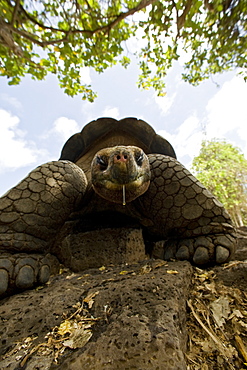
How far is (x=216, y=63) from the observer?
4457 millimetres

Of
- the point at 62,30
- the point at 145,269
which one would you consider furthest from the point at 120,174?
the point at 62,30

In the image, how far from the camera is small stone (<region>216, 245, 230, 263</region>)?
144cm

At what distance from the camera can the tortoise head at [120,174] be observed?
140cm

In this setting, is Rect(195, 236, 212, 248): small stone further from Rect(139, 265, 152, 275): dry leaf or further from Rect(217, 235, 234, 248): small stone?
Rect(139, 265, 152, 275): dry leaf

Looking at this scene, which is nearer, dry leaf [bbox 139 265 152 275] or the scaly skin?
dry leaf [bbox 139 265 152 275]

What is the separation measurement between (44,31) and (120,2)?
1442mm

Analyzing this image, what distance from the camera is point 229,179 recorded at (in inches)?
376

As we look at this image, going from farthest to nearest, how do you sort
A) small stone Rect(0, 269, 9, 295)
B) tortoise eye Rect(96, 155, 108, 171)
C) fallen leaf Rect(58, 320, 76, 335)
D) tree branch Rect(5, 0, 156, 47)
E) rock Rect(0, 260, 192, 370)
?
tree branch Rect(5, 0, 156, 47) < tortoise eye Rect(96, 155, 108, 171) < small stone Rect(0, 269, 9, 295) < fallen leaf Rect(58, 320, 76, 335) < rock Rect(0, 260, 192, 370)

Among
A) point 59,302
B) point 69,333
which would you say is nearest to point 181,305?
point 69,333

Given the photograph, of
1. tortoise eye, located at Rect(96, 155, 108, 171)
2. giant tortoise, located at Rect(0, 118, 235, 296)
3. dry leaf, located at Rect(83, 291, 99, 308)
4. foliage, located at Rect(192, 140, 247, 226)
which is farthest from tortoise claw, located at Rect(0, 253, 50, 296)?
foliage, located at Rect(192, 140, 247, 226)

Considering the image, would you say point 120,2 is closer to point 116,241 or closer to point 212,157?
point 116,241

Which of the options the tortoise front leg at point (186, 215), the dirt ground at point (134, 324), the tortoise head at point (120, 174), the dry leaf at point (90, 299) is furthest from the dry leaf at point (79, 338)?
the tortoise front leg at point (186, 215)

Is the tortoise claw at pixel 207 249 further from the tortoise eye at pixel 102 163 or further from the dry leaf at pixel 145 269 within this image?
the tortoise eye at pixel 102 163

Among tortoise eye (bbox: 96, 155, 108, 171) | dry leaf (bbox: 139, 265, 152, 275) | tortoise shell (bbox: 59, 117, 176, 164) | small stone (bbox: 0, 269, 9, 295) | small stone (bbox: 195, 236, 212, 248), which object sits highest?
tortoise shell (bbox: 59, 117, 176, 164)
